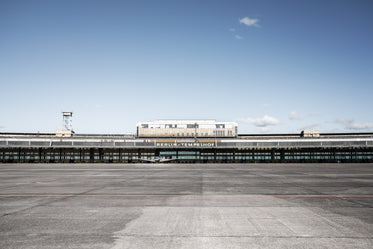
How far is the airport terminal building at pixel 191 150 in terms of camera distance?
60000mm

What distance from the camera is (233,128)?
239 feet

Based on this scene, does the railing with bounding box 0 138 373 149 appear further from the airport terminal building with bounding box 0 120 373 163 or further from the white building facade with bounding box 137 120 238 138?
the white building facade with bounding box 137 120 238 138

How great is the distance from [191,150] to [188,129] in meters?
10.6

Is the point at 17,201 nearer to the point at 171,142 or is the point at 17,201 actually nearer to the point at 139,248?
the point at 139,248

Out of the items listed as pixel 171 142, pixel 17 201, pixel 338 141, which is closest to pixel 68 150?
pixel 171 142

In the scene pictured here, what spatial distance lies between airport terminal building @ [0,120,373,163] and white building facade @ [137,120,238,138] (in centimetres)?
914

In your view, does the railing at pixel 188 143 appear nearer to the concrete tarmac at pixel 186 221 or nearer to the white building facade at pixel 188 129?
the white building facade at pixel 188 129

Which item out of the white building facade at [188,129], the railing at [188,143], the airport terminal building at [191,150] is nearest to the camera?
the railing at [188,143]

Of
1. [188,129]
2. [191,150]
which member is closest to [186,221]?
[191,150]

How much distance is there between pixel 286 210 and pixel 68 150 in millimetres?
63708

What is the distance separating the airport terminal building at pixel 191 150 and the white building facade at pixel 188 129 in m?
9.14

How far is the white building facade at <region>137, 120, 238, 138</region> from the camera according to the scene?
2859 inches

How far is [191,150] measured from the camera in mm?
64562

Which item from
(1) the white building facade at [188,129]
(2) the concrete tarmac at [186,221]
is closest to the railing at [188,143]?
(1) the white building facade at [188,129]
